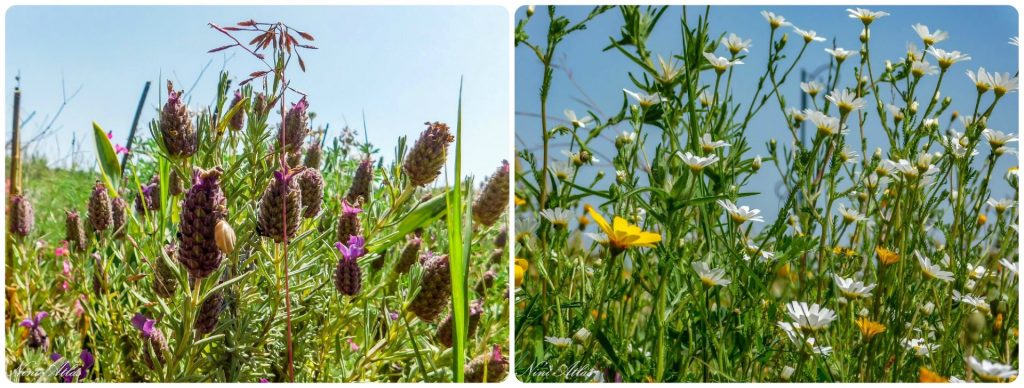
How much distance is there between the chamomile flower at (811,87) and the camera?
121cm

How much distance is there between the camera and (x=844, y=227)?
119 centimetres

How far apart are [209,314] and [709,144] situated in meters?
0.68

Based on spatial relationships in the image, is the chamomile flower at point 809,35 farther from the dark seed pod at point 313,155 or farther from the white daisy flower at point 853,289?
the dark seed pod at point 313,155

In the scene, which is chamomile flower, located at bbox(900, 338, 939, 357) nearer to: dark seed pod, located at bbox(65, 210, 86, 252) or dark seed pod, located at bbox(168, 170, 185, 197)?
dark seed pod, located at bbox(168, 170, 185, 197)

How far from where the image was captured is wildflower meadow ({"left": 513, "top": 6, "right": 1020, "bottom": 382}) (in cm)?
114

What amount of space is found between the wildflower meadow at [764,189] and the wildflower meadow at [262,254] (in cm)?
10

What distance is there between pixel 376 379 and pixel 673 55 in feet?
2.01

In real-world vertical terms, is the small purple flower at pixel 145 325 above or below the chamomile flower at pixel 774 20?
below

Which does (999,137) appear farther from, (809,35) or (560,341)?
(560,341)

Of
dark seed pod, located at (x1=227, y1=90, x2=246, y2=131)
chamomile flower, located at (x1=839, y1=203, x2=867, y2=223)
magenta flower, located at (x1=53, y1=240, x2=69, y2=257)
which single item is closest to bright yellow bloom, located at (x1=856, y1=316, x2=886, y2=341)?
chamomile flower, located at (x1=839, y1=203, x2=867, y2=223)

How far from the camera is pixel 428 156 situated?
3.76 feet

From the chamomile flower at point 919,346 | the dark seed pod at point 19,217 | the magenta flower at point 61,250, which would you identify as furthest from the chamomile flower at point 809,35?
the magenta flower at point 61,250

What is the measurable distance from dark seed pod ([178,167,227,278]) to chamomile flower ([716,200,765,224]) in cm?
62

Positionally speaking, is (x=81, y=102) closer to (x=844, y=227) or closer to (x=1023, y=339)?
(x=844, y=227)
